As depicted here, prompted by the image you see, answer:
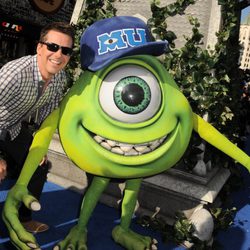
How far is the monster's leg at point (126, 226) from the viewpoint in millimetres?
2703

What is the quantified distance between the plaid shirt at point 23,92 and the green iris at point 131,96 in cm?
57

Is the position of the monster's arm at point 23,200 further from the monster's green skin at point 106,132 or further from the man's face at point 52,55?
the man's face at point 52,55

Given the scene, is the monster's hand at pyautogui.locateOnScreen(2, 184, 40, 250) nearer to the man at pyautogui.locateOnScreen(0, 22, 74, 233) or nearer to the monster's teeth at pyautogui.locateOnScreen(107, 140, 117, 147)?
the man at pyautogui.locateOnScreen(0, 22, 74, 233)

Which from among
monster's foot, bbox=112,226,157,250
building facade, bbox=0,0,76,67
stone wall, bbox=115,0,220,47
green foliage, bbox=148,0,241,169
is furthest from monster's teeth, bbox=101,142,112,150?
building facade, bbox=0,0,76,67

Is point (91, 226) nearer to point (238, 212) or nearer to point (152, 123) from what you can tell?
point (152, 123)

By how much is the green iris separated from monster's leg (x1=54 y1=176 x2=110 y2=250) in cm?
77

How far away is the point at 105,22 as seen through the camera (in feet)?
7.05

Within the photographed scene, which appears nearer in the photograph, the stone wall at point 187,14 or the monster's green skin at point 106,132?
the monster's green skin at point 106,132

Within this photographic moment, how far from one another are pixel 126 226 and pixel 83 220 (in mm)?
364

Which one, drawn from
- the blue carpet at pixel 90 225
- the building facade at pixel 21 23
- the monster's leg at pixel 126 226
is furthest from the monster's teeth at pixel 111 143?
the building facade at pixel 21 23

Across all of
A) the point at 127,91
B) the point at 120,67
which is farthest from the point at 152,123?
the point at 120,67

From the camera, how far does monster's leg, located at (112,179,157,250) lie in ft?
8.87

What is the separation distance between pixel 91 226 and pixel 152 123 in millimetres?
1619

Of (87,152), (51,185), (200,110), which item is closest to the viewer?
(87,152)
